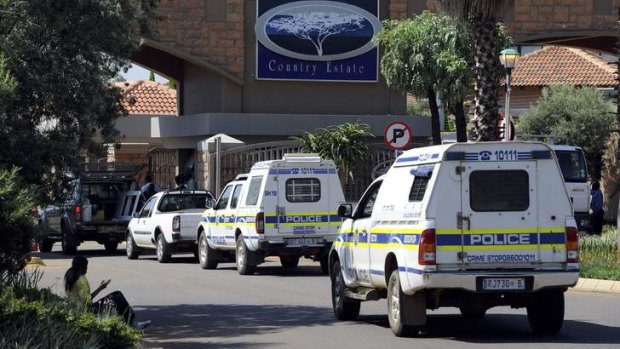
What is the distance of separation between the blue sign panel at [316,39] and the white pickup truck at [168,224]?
29.3ft

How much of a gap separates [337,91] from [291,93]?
61.4 inches

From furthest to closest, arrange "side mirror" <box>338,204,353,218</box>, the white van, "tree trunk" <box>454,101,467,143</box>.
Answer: "tree trunk" <box>454,101,467,143</box>, the white van, "side mirror" <box>338,204,353,218</box>

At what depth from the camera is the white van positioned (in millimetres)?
33375

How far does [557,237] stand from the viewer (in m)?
13.7

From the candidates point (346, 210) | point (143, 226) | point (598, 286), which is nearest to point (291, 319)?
point (346, 210)

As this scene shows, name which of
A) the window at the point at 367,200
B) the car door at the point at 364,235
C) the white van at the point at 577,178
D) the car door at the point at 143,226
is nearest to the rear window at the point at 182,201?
the car door at the point at 143,226

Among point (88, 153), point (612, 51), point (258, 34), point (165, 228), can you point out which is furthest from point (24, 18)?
point (612, 51)

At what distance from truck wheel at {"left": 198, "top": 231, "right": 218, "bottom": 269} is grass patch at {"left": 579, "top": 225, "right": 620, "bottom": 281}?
7.90m

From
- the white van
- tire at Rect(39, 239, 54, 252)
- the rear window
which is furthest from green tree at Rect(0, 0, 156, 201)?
the white van

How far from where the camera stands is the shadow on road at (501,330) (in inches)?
544

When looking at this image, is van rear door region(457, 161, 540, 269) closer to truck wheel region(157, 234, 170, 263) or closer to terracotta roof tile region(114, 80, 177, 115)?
truck wheel region(157, 234, 170, 263)

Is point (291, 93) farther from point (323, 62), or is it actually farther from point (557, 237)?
point (557, 237)

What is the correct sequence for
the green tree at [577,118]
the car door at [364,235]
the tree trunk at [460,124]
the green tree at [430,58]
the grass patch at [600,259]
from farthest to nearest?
the green tree at [577,118]
the green tree at [430,58]
the tree trunk at [460,124]
the grass patch at [600,259]
the car door at [364,235]

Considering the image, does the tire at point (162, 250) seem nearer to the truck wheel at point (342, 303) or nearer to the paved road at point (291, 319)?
the paved road at point (291, 319)
